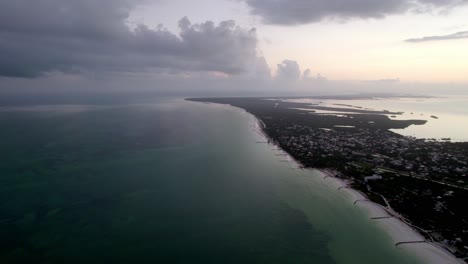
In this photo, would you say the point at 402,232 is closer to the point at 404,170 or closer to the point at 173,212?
the point at 404,170

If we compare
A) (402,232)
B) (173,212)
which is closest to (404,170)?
(402,232)

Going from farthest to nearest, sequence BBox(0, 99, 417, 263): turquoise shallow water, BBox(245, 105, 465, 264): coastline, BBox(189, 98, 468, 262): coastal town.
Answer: BBox(189, 98, 468, 262): coastal town < BBox(0, 99, 417, 263): turquoise shallow water < BBox(245, 105, 465, 264): coastline

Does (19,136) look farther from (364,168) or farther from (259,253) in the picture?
(364,168)

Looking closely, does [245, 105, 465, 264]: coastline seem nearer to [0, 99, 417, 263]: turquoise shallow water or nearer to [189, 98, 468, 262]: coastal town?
[189, 98, 468, 262]: coastal town

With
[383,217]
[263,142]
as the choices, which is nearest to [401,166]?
[383,217]

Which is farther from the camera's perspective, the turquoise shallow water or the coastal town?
the coastal town

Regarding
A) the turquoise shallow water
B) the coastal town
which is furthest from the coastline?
the turquoise shallow water
